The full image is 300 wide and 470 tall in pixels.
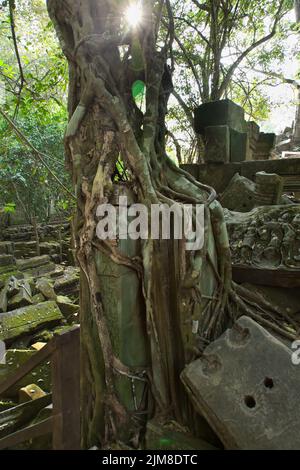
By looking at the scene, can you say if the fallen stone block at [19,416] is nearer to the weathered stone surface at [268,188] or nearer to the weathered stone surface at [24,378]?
the weathered stone surface at [24,378]

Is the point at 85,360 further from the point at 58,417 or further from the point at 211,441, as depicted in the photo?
the point at 211,441

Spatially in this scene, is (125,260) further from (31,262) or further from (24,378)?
(31,262)

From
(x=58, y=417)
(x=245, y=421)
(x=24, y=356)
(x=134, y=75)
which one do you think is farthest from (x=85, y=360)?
(x=24, y=356)

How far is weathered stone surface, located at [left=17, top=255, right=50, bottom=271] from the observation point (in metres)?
7.89

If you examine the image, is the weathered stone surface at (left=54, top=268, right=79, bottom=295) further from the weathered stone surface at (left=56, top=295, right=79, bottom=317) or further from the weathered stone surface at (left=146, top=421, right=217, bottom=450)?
the weathered stone surface at (left=146, top=421, right=217, bottom=450)

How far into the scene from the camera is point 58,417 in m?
1.37

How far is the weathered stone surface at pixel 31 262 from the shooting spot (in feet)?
25.9

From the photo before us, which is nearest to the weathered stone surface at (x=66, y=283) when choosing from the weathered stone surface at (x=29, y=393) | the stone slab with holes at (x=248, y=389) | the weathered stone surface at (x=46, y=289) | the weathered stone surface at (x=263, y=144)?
the weathered stone surface at (x=46, y=289)

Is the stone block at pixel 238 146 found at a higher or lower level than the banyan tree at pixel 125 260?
higher

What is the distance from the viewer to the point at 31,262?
26.7 ft

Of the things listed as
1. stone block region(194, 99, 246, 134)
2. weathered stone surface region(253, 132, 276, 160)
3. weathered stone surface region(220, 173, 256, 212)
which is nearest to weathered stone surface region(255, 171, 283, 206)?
weathered stone surface region(220, 173, 256, 212)

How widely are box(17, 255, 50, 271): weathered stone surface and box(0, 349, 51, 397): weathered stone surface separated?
3.66 meters

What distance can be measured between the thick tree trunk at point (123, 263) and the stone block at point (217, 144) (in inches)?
95.1

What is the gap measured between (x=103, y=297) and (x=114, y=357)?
1.19 feet
